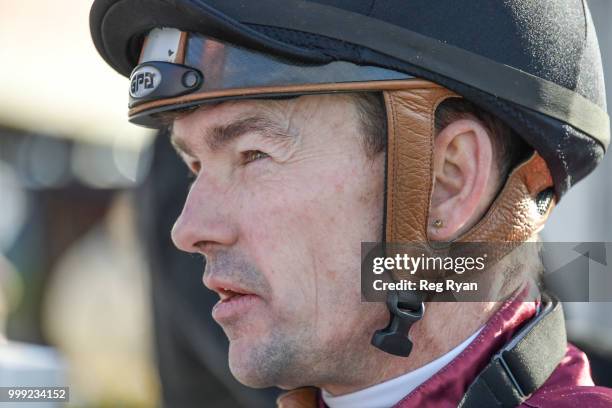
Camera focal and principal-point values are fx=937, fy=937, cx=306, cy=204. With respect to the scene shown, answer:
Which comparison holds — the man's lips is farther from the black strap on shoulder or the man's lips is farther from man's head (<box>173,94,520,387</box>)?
the black strap on shoulder

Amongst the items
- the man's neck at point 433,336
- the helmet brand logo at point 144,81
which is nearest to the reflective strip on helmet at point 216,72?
the helmet brand logo at point 144,81

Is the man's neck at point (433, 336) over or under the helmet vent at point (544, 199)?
under

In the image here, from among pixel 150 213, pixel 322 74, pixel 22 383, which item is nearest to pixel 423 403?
pixel 322 74

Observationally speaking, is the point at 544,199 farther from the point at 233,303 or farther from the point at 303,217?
the point at 233,303

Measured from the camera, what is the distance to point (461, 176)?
93.2 inches

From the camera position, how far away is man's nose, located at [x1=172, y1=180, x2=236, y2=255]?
232cm

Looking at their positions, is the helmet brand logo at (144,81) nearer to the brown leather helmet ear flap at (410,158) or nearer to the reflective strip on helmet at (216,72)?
the reflective strip on helmet at (216,72)

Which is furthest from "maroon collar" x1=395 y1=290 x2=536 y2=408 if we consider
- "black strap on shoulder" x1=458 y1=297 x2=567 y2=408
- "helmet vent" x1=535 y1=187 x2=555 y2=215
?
"helmet vent" x1=535 y1=187 x2=555 y2=215

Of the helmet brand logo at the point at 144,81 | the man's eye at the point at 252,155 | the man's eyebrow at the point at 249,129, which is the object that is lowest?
the man's eye at the point at 252,155

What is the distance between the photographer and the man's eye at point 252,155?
2.37 meters

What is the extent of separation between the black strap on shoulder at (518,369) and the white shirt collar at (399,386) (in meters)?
0.16

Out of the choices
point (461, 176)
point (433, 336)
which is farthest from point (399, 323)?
point (461, 176)

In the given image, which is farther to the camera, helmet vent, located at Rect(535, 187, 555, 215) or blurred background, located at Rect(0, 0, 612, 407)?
blurred background, located at Rect(0, 0, 612, 407)

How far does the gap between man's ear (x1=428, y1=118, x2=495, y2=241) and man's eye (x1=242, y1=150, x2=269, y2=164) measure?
436 mm
